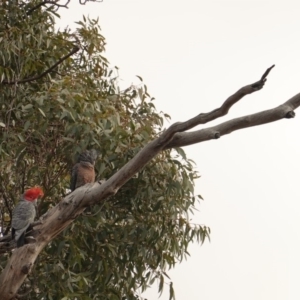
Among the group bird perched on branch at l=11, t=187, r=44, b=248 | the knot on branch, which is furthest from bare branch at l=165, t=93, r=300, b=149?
bird perched on branch at l=11, t=187, r=44, b=248

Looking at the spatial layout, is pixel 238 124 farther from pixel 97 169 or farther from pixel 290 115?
pixel 97 169

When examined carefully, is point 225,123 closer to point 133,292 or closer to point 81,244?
point 81,244

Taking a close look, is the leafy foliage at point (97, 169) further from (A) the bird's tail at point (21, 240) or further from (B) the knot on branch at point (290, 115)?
(B) the knot on branch at point (290, 115)

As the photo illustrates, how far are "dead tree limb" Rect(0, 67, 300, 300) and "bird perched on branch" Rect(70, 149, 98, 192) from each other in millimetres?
501

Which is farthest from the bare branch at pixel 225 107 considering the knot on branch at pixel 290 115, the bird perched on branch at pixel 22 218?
the bird perched on branch at pixel 22 218

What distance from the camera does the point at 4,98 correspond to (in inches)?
224

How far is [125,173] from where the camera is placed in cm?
421

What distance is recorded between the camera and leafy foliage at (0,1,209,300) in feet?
17.4

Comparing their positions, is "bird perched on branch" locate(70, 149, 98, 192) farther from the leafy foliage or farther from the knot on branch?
the knot on branch

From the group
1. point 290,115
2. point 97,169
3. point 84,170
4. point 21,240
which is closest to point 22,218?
point 21,240

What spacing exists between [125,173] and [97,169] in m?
1.29

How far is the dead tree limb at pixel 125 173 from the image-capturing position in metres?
3.86

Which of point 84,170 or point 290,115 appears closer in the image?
point 290,115

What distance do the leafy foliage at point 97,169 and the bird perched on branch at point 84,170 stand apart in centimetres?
12
